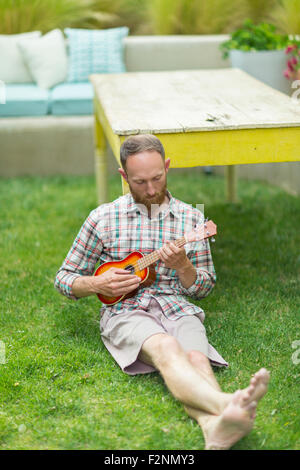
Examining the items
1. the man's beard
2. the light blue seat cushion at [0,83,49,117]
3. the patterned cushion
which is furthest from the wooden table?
the patterned cushion

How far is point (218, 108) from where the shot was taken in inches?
115

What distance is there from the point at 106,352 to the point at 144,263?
41 cm

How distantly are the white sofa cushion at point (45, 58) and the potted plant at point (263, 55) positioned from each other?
165 centimetres

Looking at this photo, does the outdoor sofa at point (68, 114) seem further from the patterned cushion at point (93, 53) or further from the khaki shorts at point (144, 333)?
the khaki shorts at point (144, 333)

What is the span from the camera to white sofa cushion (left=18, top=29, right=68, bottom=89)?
5492 mm

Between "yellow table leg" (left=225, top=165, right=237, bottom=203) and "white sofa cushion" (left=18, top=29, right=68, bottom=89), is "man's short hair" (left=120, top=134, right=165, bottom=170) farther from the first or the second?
"white sofa cushion" (left=18, top=29, right=68, bottom=89)

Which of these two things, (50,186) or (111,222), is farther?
(50,186)

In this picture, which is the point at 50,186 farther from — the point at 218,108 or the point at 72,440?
the point at 72,440

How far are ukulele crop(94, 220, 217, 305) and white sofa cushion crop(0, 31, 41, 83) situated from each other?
3682mm

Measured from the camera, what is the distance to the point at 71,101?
5.34 meters

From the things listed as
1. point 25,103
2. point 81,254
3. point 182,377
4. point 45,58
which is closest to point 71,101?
point 25,103
